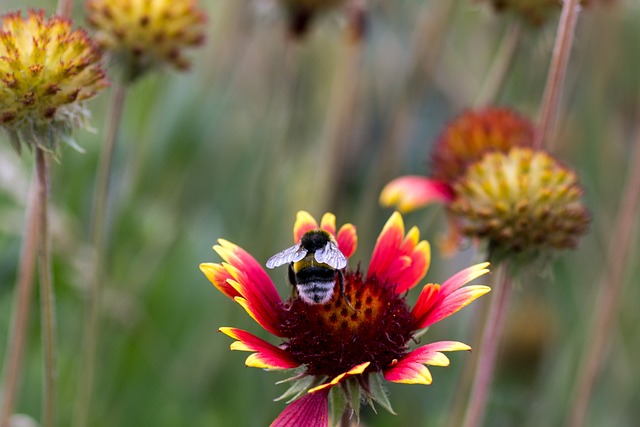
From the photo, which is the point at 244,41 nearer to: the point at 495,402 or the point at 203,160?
the point at 203,160

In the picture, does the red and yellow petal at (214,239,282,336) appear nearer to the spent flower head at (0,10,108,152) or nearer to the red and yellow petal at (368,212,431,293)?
the red and yellow petal at (368,212,431,293)

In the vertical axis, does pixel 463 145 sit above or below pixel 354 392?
above

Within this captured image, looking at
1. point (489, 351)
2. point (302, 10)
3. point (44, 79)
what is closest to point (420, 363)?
point (489, 351)

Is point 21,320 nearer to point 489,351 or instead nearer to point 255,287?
point 255,287

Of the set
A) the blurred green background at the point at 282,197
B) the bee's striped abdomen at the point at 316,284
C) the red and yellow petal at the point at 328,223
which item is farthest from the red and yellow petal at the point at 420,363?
the blurred green background at the point at 282,197

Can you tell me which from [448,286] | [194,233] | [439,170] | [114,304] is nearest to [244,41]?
[194,233]

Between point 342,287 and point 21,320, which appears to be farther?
point 21,320

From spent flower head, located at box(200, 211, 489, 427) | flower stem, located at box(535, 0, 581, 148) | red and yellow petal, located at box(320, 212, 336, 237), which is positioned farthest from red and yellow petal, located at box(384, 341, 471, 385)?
flower stem, located at box(535, 0, 581, 148)
